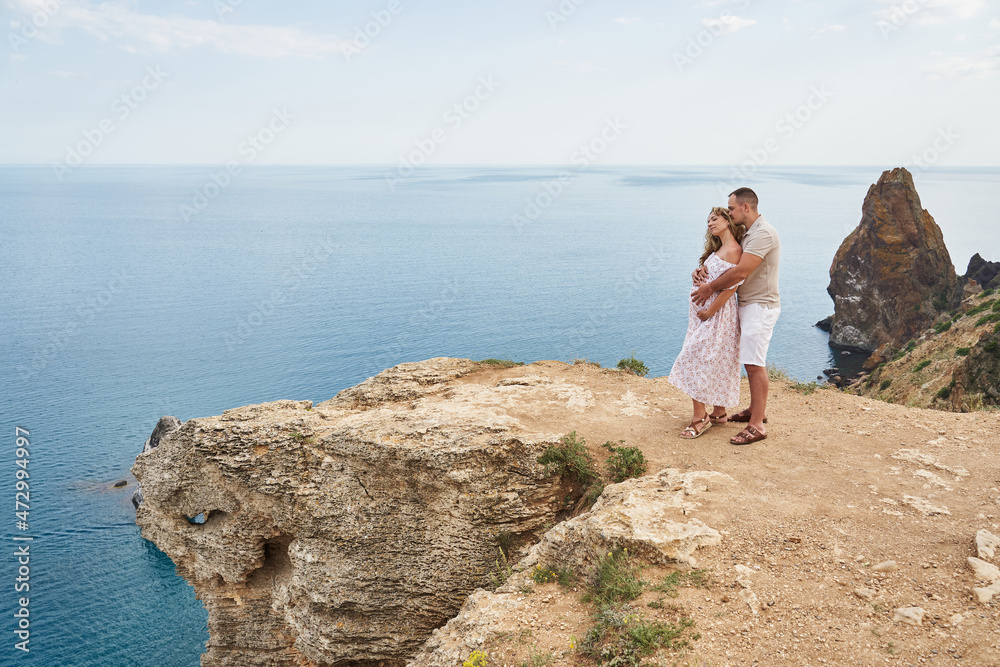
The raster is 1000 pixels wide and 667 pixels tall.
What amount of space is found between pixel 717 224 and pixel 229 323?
6892 cm

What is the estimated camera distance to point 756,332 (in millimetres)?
10914

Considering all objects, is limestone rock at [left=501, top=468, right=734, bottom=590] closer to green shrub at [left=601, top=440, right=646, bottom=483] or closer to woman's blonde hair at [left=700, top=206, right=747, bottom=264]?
green shrub at [left=601, top=440, right=646, bottom=483]

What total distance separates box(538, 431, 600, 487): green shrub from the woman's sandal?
199cm

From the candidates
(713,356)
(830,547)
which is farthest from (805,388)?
(830,547)

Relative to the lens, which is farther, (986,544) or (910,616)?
(986,544)

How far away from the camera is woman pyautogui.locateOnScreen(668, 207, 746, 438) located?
11.0 metres

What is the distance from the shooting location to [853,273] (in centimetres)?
6975

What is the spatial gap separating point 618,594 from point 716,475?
345 centimetres

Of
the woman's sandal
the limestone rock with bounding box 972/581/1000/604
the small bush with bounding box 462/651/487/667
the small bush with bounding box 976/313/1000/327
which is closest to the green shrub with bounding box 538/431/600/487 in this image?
the woman's sandal

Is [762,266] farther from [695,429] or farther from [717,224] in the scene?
[695,429]

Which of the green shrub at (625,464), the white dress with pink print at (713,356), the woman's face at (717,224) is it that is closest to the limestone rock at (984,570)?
the white dress with pink print at (713,356)

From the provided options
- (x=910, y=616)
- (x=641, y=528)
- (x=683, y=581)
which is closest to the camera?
(x=910, y=616)

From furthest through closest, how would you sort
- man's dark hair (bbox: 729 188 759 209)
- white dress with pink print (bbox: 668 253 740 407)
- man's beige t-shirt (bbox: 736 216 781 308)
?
white dress with pink print (bbox: 668 253 740 407), man's dark hair (bbox: 729 188 759 209), man's beige t-shirt (bbox: 736 216 781 308)

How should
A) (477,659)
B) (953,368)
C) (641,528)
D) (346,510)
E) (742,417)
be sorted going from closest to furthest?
(477,659)
(641,528)
(742,417)
(346,510)
(953,368)
